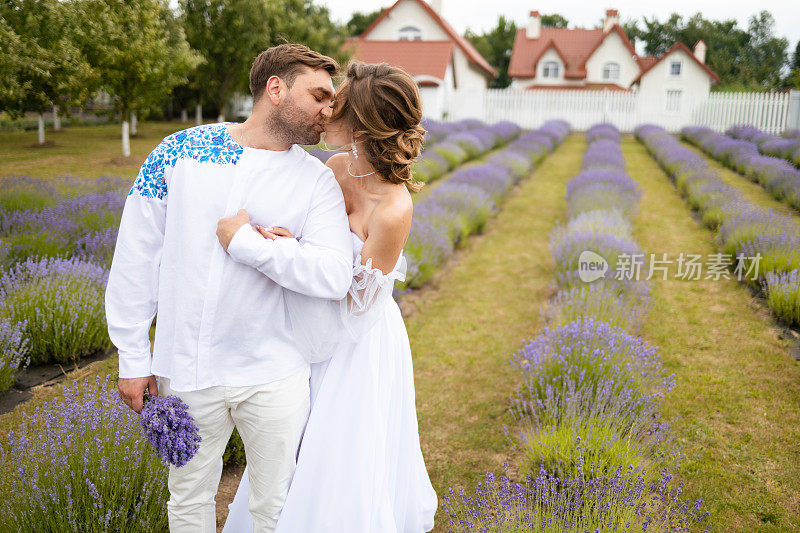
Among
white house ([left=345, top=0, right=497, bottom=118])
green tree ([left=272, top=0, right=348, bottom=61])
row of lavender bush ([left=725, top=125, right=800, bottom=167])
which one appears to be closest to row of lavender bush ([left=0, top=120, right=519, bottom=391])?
row of lavender bush ([left=725, top=125, right=800, bottom=167])

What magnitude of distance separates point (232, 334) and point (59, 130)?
79.8 ft

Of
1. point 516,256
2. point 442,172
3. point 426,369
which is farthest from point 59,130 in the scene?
point 426,369

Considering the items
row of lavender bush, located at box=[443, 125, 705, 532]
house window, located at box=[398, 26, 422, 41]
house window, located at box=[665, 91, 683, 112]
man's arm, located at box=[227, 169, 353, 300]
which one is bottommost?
row of lavender bush, located at box=[443, 125, 705, 532]

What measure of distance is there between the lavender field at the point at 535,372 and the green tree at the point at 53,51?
385cm

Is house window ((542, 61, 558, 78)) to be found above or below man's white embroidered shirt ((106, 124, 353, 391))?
above

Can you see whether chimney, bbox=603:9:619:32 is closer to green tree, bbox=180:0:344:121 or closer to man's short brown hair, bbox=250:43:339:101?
green tree, bbox=180:0:344:121

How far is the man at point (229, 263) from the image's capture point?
1771 millimetres

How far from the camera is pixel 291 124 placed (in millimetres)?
1861

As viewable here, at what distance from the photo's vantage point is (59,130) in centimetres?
2228

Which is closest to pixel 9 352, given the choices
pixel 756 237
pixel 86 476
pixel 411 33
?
pixel 86 476

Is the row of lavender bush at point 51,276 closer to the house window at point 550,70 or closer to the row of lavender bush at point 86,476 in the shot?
the row of lavender bush at point 86,476

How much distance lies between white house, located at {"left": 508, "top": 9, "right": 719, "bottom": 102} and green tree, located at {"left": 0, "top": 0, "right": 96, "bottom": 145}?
29.5m

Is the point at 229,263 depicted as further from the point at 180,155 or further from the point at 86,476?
the point at 86,476

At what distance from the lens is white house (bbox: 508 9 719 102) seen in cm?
3419
